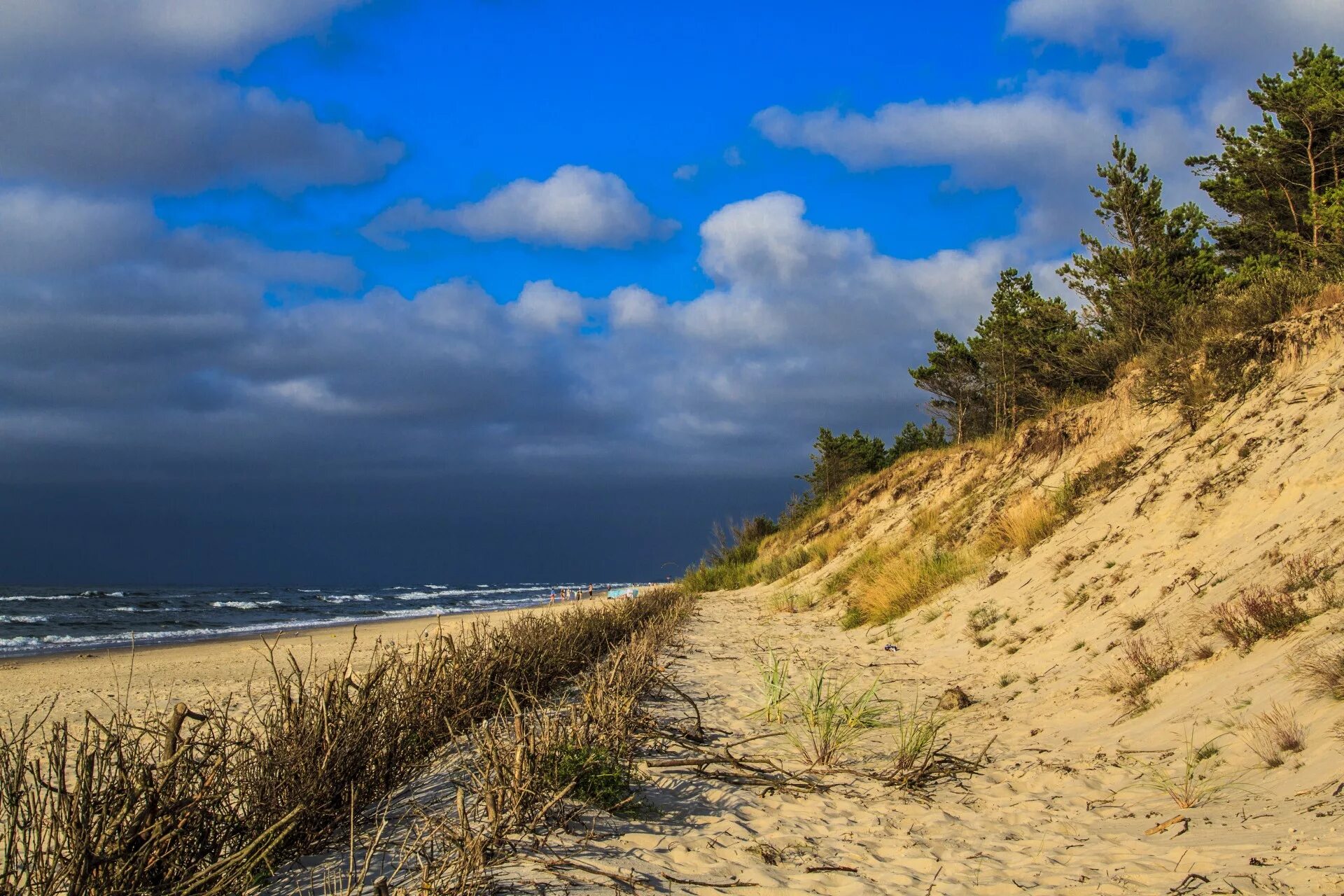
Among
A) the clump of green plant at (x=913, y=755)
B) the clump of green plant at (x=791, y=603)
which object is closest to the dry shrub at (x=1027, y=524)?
the clump of green plant at (x=791, y=603)

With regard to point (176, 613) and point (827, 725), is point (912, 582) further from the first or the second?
point (176, 613)

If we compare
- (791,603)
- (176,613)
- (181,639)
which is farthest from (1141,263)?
(176,613)

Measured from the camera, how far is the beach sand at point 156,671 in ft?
35.8

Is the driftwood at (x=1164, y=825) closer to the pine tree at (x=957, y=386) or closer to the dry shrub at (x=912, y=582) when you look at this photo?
the dry shrub at (x=912, y=582)

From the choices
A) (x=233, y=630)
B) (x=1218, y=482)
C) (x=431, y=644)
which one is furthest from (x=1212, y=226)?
(x=233, y=630)

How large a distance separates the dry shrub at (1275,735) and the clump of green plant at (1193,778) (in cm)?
20

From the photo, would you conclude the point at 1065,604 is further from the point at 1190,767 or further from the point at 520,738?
the point at 520,738

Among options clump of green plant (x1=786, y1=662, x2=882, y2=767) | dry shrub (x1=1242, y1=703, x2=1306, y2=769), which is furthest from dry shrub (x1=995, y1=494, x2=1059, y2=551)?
dry shrub (x1=1242, y1=703, x2=1306, y2=769)

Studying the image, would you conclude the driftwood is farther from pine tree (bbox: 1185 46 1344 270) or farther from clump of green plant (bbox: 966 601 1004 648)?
pine tree (bbox: 1185 46 1344 270)

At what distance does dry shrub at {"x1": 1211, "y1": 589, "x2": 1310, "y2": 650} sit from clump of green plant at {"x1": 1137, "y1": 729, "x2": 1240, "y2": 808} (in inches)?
48.6

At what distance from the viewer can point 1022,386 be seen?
22.3 m

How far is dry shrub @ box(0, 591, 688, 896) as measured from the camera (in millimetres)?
2756

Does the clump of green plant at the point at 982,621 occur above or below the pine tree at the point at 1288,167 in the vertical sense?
below

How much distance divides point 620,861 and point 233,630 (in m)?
31.7
